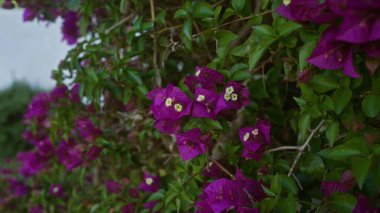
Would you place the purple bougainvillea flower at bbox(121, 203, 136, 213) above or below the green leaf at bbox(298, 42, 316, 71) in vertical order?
below

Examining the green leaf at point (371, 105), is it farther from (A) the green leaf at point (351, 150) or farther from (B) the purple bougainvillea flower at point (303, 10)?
(B) the purple bougainvillea flower at point (303, 10)

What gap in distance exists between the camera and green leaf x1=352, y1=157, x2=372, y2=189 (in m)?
0.75

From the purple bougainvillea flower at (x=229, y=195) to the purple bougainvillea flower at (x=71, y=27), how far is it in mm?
997

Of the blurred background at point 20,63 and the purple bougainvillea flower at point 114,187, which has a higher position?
the purple bougainvillea flower at point 114,187

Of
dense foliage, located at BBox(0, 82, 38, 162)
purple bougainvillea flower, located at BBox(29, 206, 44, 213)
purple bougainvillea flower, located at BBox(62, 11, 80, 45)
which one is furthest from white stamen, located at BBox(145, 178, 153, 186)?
dense foliage, located at BBox(0, 82, 38, 162)

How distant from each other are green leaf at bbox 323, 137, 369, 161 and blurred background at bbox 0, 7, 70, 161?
3.47 m

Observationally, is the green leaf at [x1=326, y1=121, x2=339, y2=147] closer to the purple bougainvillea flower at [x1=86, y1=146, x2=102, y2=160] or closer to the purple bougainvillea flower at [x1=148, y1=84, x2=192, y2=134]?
the purple bougainvillea flower at [x1=148, y1=84, x2=192, y2=134]

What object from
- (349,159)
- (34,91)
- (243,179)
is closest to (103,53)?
(243,179)

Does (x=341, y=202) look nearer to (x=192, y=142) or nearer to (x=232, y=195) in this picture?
(x=232, y=195)

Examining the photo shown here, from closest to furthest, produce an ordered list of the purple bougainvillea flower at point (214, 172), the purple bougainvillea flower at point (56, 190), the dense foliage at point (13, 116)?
the purple bougainvillea flower at point (214, 172)
the purple bougainvillea flower at point (56, 190)
the dense foliage at point (13, 116)

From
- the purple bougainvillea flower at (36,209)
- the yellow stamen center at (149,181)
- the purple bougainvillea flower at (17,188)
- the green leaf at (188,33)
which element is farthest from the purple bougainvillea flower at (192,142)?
the purple bougainvillea flower at (17,188)

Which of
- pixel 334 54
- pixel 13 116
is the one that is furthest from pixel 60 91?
pixel 13 116

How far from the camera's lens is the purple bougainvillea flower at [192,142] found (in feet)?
3.19

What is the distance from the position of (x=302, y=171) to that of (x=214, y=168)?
221mm
